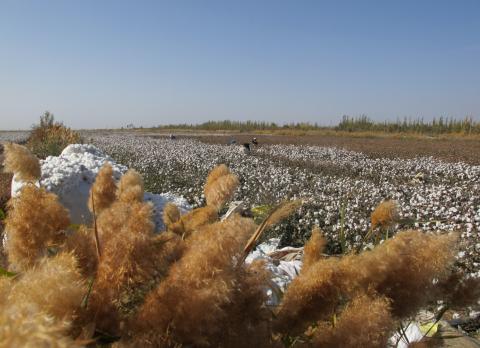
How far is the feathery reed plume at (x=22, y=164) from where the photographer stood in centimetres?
75

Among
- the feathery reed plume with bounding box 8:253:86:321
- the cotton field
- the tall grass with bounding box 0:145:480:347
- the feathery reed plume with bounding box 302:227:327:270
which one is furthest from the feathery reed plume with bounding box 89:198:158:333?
the cotton field

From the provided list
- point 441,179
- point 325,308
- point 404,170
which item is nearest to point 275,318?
point 325,308

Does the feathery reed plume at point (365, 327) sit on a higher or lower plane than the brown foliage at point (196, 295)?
lower

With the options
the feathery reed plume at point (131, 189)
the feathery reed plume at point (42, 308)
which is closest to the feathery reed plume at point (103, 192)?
the feathery reed plume at point (131, 189)

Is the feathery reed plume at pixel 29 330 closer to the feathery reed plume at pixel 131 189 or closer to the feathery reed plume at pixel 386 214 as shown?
the feathery reed plume at pixel 131 189

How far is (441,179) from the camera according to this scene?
11.2 meters

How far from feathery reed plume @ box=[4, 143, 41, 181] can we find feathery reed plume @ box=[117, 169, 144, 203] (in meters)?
0.17

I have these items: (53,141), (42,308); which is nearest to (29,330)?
(42,308)

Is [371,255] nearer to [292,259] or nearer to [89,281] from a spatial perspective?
[89,281]

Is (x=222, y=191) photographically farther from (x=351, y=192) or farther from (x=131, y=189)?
(x=351, y=192)

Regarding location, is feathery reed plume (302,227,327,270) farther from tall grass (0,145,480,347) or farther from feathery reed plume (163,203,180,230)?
feathery reed plume (163,203,180,230)

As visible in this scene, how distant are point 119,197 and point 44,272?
1.62 feet

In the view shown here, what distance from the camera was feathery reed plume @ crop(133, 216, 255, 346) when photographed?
0.49 metres

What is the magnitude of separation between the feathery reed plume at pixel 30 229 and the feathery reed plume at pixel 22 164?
0.30 feet
